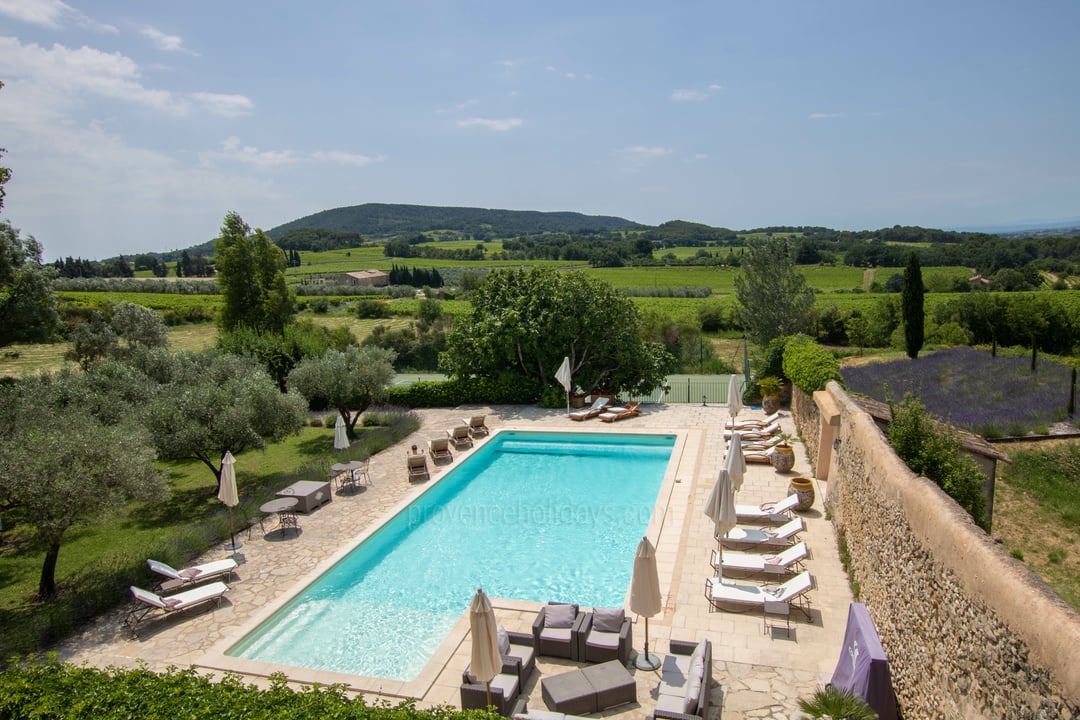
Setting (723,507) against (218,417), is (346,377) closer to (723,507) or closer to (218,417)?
(218,417)

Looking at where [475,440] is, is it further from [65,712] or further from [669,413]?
[65,712]

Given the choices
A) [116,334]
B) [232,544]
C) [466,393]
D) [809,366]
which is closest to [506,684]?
[232,544]

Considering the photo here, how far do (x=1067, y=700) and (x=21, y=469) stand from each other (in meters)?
12.7

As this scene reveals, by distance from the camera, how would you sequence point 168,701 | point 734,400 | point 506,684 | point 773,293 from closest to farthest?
point 168,701 → point 506,684 → point 734,400 → point 773,293

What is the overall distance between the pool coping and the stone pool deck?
2 centimetres

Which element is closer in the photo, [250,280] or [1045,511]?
[1045,511]

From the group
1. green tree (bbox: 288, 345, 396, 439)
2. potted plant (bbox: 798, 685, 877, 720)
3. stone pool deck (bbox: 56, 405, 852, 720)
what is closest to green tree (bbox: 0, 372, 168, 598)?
stone pool deck (bbox: 56, 405, 852, 720)

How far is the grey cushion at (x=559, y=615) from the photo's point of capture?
8.24m

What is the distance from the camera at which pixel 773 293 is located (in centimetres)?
2934

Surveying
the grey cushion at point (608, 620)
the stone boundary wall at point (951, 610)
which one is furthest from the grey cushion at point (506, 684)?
the stone boundary wall at point (951, 610)

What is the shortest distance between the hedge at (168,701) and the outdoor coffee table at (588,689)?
116 centimetres

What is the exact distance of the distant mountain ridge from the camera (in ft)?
571

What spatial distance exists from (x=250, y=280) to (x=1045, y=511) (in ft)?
106

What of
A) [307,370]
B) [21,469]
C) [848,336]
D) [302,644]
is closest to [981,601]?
[302,644]
